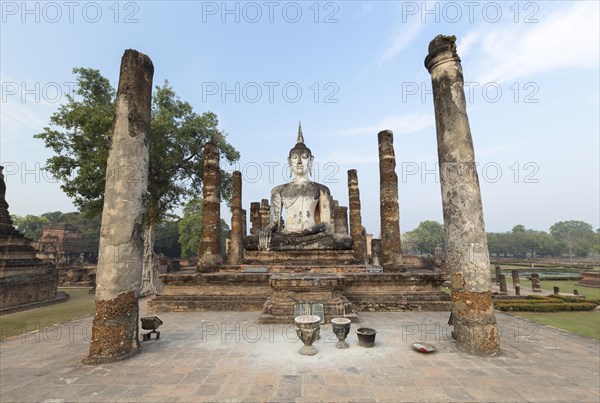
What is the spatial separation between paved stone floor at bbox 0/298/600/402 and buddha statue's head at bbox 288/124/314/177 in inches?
330

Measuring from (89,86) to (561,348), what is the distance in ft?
72.6

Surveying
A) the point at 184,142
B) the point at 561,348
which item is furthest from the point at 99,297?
the point at 184,142

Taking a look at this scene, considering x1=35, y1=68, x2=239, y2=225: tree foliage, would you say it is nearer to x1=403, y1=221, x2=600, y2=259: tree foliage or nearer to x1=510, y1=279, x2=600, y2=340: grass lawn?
x1=510, y1=279, x2=600, y2=340: grass lawn

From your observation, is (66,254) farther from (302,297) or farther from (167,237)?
(302,297)

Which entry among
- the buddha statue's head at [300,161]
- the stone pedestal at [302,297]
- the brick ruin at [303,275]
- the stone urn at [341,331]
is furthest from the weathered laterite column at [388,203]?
the stone urn at [341,331]

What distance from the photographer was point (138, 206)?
5.98m

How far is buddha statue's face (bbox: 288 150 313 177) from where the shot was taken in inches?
A: 555

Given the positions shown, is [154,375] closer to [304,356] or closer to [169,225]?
[304,356]

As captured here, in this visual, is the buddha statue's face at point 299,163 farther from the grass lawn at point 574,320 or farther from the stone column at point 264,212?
the stone column at point 264,212

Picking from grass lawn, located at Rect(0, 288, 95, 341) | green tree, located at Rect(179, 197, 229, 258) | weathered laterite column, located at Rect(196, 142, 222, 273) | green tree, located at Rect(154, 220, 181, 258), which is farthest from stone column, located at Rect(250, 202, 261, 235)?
green tree, located at Rect(154, 220, 181, 258)

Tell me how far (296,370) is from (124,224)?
13.3 ft

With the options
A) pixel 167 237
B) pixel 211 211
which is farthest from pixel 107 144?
pixel 167 237

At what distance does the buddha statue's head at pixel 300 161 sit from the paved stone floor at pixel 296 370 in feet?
27.5

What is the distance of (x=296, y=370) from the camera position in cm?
459
